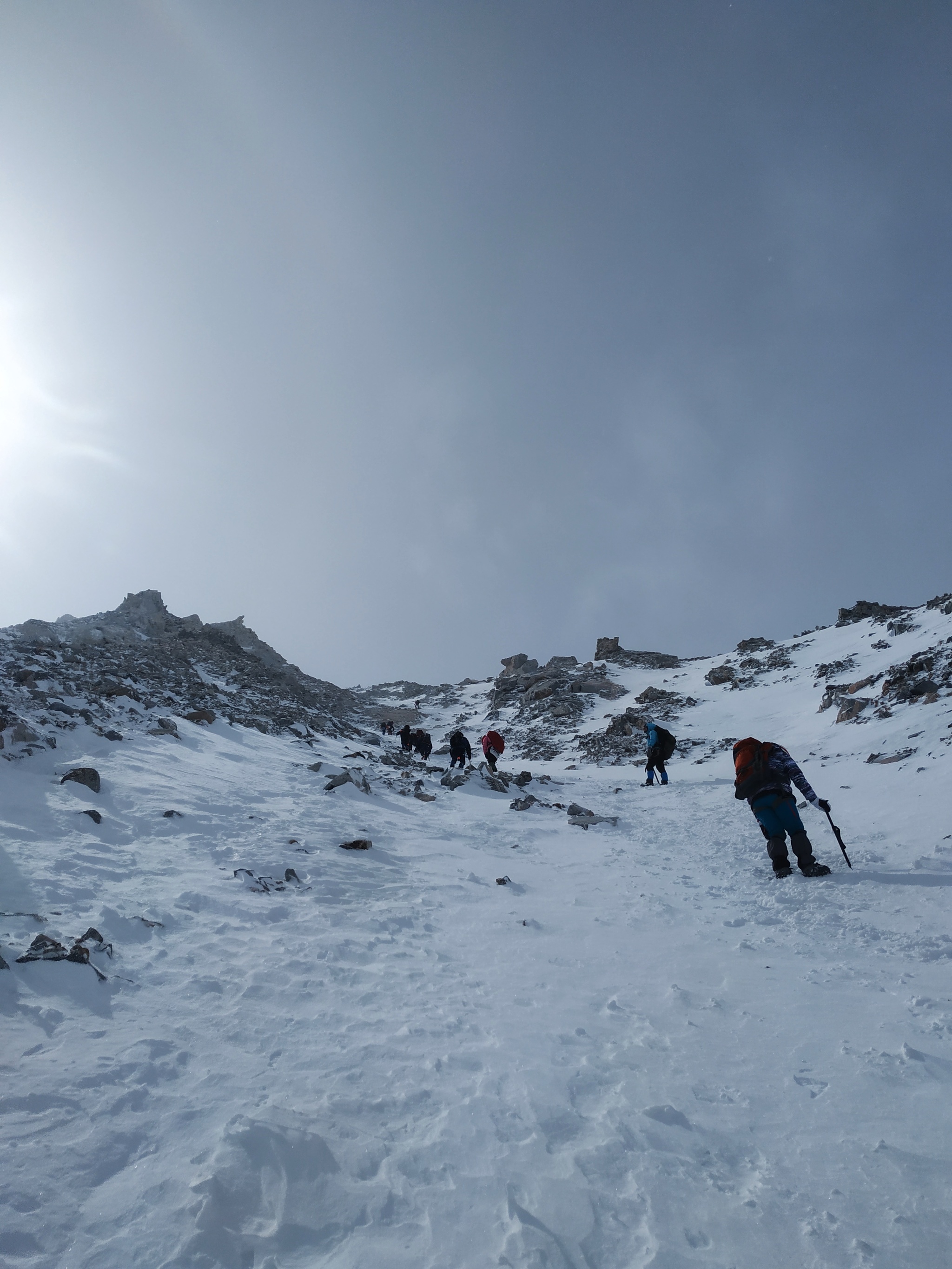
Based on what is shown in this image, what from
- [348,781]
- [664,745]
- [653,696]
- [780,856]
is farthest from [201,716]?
[653,696]

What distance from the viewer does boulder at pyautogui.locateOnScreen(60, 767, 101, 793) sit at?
25.5 ft

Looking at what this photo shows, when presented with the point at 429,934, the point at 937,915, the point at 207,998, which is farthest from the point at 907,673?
the point at 207,998

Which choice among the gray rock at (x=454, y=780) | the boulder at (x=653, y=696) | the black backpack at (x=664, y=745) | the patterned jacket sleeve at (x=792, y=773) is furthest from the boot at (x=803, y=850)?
the boulder at (x=653, y=696)

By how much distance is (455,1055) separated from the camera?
3.71m

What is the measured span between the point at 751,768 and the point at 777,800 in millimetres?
510

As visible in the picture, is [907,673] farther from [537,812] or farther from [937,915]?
[937,915]

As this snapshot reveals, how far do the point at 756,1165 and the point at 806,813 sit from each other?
8698 mm

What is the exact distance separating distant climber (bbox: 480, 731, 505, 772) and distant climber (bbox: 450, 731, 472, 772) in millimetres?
546

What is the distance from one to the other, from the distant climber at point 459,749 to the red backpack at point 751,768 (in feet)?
35.3

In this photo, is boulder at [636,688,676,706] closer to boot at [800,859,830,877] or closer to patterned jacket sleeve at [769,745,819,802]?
patterned jacket sleeve at [769,745,819,802]

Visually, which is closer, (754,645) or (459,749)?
(459,749)

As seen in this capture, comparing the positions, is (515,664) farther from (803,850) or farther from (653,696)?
(803,850)

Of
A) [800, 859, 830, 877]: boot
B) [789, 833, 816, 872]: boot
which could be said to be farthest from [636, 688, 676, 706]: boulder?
[800, 859, 830, 877]: boot

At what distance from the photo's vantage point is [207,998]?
412cm
